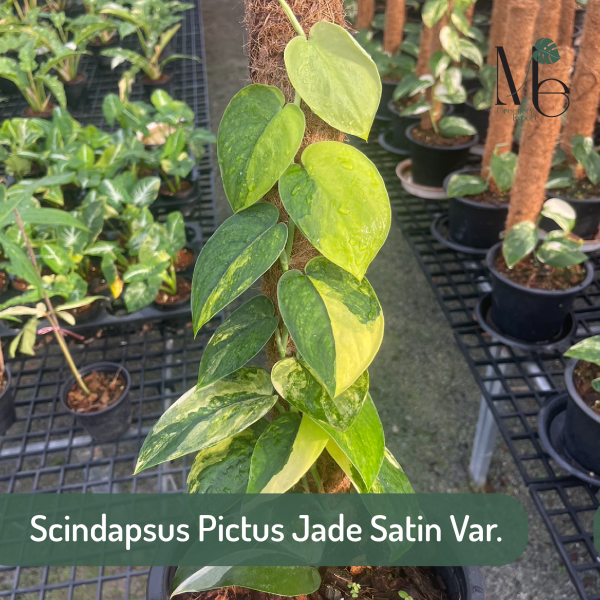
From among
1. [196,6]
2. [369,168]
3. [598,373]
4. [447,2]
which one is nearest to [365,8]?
[447,2]

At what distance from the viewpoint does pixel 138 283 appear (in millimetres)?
1338

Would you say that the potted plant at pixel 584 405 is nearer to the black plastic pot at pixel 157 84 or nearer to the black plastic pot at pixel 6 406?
the black plastic pot at pixel 6 406

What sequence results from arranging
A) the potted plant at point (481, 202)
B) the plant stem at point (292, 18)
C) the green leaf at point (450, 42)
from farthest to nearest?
the green leaf at point (450, 42) → the potted plant at point (481, 202) → the plant stem at point (292, 18)

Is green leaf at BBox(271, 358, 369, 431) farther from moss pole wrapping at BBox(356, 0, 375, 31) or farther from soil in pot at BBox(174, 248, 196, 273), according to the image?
moss pole wrapping at BBox(356, 0, 375, 31)

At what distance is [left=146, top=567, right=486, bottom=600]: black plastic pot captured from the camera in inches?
27.6

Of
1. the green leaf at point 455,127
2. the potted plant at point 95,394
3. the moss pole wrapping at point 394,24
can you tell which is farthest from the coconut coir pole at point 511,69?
the potted plant at point 95,394

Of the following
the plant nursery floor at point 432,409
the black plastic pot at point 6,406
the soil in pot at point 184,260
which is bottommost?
the plant nursery floor at point 432,409

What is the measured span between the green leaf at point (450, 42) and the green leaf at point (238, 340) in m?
1.40

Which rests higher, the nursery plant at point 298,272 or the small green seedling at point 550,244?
the nursery plant at point 298,272

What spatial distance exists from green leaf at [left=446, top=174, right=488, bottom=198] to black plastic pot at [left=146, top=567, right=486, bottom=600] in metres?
1.00

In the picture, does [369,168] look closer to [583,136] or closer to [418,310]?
[583,136]

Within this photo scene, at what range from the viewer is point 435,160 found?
178 cm

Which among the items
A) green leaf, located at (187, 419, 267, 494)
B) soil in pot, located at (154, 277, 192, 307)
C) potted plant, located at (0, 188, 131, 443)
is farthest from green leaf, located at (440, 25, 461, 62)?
green leaf, located at (187, 419, 267, 494)

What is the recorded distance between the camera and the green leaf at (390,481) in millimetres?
670
